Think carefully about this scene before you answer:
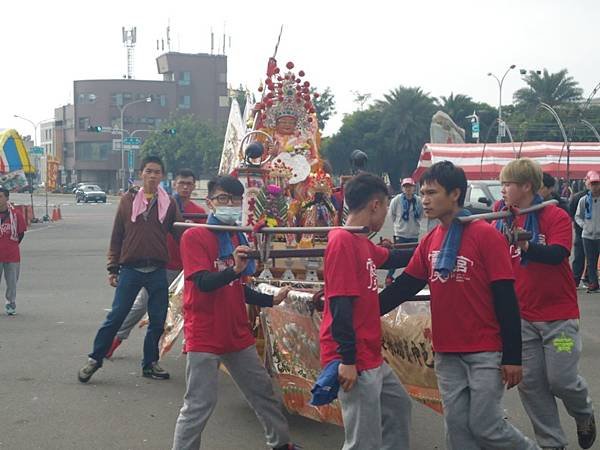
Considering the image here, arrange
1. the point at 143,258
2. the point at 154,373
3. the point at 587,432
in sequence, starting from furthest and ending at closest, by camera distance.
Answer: the point at 154,373 < the point at 143,258 < the point at 587,432

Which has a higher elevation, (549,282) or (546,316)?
(549,282)

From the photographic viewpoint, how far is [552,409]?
4832 mm

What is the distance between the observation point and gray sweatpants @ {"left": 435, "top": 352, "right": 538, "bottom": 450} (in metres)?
3.85

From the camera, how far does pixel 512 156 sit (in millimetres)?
28703

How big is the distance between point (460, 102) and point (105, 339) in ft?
204

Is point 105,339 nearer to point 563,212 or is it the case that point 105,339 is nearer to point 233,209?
point 233,209

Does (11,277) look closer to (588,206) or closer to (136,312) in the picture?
(136,312)

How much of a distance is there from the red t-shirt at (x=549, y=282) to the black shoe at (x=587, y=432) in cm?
65

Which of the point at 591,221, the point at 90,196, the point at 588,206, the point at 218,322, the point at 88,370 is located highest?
the point at 588,206

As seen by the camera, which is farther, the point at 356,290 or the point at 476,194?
the point at 476,194

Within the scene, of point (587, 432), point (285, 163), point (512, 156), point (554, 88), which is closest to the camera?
point (587, 432)

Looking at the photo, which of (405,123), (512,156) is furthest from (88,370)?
(405,123)

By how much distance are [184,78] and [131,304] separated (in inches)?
3764

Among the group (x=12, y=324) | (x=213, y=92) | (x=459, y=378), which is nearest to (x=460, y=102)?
(x=213, y=92)
